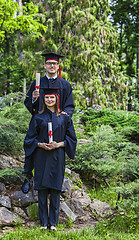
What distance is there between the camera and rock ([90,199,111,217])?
5.20 metres

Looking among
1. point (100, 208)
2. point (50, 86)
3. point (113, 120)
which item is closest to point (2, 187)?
point (100, 208)

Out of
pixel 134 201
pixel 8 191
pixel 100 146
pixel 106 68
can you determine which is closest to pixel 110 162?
pixel 100 146

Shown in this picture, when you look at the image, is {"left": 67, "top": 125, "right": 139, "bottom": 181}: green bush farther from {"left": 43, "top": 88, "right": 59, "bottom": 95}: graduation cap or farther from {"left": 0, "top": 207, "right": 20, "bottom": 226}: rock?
{"left": 43, "top": 88, "right": 59, "bottom": 95}: graduation cap

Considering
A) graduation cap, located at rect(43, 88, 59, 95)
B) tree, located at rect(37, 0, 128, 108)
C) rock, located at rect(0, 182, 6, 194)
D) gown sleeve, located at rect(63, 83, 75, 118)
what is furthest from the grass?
tree, located at rect(37, 0, 128, 108)

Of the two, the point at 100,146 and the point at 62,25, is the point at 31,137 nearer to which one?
the point at 100,146

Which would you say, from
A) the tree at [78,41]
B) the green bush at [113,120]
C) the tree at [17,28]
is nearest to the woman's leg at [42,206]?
the green bush at [113,120]

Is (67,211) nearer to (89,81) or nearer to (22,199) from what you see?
(22,199)

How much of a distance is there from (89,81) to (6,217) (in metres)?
11.2

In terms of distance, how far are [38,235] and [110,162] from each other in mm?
2612

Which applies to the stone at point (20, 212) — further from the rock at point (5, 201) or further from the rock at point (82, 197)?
the rock at point (82, 197)

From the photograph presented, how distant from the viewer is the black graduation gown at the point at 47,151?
4.03 metres

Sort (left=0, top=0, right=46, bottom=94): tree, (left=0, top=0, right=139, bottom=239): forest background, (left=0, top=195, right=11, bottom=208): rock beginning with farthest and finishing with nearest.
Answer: (left=0, top=0, right=46, bottom=94): tree < (left=0, top=0, right=139, bottom=239): forest background < (left=0, top=195, right=11, bottom=208): rock

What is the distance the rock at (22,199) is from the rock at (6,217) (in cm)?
31

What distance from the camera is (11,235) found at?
12.6 feet
